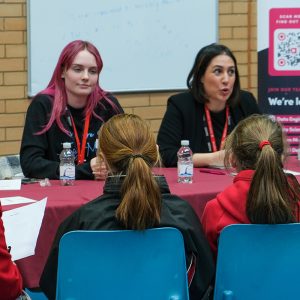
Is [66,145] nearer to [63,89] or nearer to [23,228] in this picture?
[63,89]

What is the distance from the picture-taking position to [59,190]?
3461 mm

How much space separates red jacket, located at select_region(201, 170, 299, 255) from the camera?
2.71 m

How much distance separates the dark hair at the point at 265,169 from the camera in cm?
261

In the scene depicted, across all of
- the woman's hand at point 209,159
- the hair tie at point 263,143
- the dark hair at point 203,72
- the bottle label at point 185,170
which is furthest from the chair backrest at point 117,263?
the dark hair at point 203,72

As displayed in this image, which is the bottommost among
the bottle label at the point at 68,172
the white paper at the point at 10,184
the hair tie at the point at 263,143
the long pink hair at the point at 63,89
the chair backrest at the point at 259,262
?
the chair backrest at the point at 259,262

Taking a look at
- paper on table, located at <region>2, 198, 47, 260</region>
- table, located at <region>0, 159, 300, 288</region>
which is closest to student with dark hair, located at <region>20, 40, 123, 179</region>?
table, located at <region>0, 159, 300, 288</region>

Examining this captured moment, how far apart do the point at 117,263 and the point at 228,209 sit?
52 centimetres

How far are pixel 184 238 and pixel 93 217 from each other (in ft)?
1.08

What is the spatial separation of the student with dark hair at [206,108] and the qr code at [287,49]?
1.28 meters

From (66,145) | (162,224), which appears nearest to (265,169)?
(162,224)

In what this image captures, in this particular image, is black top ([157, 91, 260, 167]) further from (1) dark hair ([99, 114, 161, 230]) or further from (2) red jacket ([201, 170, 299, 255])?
(1) dark hair ([99, 114, 161, 230])

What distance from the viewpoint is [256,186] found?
8.71 ft

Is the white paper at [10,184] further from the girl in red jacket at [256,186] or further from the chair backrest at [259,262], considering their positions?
the chair backrest at [259,262]

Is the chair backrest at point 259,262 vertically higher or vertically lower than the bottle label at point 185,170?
lower
